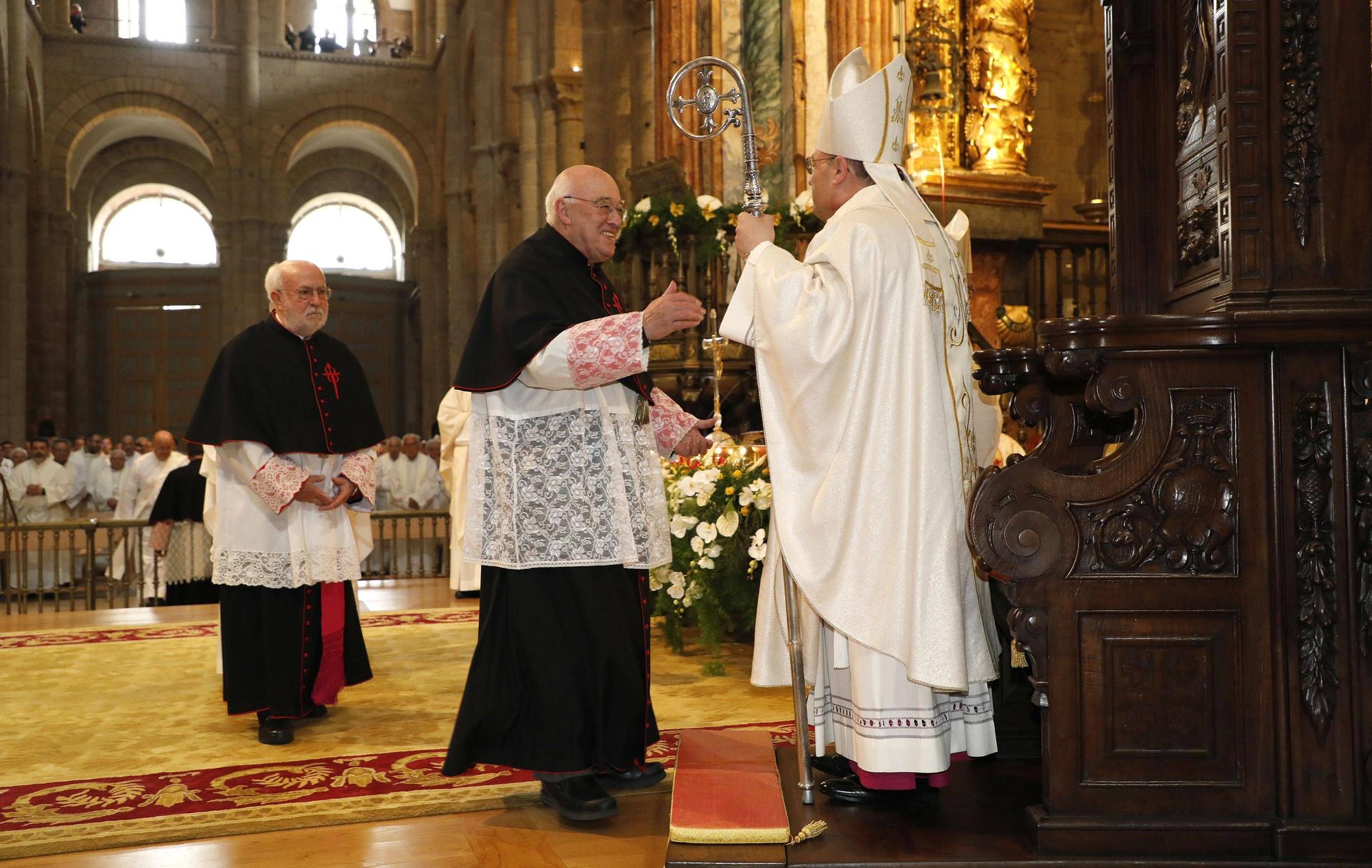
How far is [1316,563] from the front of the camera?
2.55m

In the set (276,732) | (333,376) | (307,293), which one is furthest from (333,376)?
(276,732)

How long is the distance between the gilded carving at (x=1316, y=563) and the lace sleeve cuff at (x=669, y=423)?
181 cm

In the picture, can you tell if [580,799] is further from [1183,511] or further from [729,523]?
[729,523]

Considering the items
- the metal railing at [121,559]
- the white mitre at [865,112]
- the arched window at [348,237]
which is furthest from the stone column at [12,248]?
the white mitre at [865,112]

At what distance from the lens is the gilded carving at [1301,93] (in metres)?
2.60

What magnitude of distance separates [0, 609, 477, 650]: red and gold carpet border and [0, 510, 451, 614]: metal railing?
0.65 metres

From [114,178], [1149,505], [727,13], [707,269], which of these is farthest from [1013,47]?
[114,178]

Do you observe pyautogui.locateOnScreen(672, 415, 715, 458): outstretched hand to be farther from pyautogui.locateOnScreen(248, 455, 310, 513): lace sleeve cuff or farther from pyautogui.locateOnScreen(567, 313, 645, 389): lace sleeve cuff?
pyautogui.locateOnScreen(248, 455, 310, 513): lace sleeve cuff

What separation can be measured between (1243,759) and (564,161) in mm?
16596

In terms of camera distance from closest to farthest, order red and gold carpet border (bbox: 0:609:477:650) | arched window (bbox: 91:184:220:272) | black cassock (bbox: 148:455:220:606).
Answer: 1. red and gold carpet border (bbox: 0:609:477:650)
2. black cassock (bbox: 148:455:220:606)
3. arched window (bbox: 91:184:220:272)

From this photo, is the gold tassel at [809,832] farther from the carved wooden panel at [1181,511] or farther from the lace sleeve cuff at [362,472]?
the lace sleeve cuff at [362,472]

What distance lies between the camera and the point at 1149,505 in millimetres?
2600

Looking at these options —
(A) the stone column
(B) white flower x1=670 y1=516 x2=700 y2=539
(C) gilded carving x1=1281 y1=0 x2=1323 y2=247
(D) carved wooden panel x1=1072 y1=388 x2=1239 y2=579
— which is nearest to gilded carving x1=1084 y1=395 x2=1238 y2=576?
(D) carved wooden panel x1=1072 y1=388 x2=1239 y2=579

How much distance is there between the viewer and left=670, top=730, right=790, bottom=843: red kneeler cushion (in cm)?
267
